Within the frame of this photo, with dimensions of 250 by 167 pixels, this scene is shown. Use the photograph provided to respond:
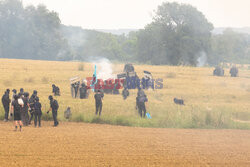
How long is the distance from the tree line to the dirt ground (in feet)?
151

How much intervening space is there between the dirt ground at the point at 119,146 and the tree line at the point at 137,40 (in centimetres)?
4600

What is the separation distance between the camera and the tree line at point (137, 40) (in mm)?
64125

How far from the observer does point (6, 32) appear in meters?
74.9

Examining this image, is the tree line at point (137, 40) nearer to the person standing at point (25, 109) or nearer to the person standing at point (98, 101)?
the person standing at point (98, 101)

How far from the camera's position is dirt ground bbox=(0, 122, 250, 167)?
1218 centimetres

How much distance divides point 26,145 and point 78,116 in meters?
6.78

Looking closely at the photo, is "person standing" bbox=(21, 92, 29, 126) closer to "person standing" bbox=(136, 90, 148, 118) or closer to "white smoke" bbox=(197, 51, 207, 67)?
"person standing" bbox=(136, 90, 148, 118)

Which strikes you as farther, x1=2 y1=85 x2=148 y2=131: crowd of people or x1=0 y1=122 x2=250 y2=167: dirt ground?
x1=2 y1=85 x2=148 y2=131: crowd of people

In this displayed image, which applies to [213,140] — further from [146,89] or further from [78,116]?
[146,89]

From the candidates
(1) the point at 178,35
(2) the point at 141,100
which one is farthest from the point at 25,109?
(1) the point at 178,35

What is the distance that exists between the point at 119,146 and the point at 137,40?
60.8 metres

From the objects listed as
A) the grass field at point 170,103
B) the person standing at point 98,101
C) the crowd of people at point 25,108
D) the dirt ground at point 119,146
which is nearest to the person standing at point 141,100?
the grass field at point 170,103

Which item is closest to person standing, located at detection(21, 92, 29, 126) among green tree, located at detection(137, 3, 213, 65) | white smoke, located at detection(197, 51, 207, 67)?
green tree, located at detection(137, 3, 213, 65)

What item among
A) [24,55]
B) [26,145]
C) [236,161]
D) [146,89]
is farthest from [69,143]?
[24,55]
